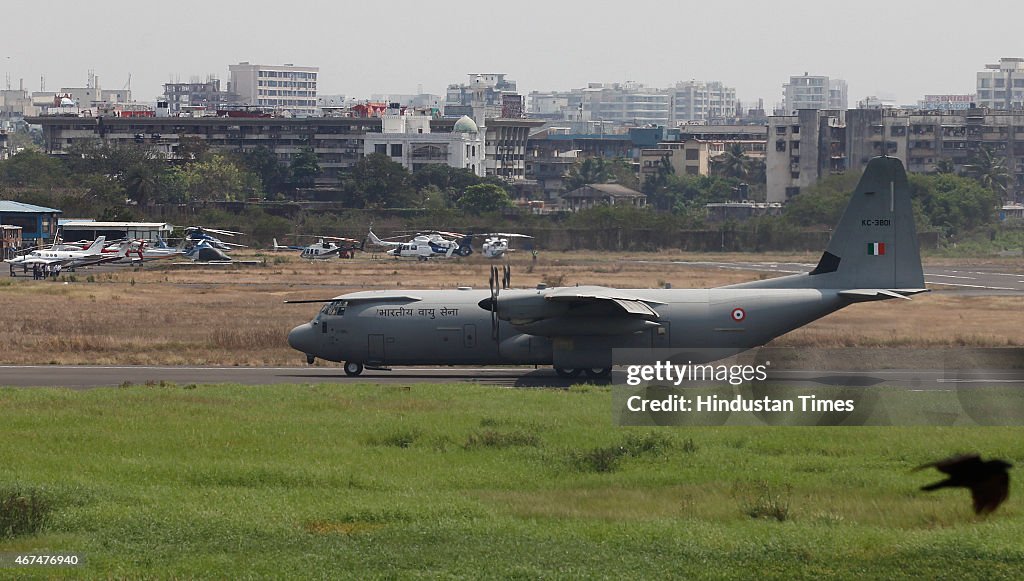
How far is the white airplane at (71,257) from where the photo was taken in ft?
302

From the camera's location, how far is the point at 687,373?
126ft

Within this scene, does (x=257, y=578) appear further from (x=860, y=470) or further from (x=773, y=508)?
(x=860, y=470)

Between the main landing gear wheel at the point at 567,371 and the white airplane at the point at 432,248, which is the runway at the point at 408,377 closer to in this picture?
the main landing gear wheel at the point at 567,371

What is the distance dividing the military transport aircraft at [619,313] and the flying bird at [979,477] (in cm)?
3260

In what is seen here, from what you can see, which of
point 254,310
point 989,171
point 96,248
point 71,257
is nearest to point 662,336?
point 254,310

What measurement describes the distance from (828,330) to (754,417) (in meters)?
21.7

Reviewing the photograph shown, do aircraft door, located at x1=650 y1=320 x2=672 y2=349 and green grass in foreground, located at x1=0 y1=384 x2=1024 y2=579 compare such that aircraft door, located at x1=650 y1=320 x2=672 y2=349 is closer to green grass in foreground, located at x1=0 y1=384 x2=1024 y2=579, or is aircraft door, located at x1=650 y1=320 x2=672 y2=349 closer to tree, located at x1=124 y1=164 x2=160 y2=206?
green grass in foreground, located at x1=0 y1=384 x2=1024 y2=579

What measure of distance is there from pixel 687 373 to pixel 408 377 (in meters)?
9.68

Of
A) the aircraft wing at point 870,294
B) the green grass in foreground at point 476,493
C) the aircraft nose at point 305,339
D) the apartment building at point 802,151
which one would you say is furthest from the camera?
the apartment building at point 802,151

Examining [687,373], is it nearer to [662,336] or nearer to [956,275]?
[662,336]

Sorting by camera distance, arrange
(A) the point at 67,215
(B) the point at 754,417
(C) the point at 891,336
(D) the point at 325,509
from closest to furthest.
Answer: (D) the point at 325,509, (B) the point at 754,417, (C) the point at 891,336, (A) the point at 67,215

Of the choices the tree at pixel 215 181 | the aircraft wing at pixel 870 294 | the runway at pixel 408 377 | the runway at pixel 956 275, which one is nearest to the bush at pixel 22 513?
the runway at pixel 408 377

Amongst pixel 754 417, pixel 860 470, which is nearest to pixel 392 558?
pixel 860 470

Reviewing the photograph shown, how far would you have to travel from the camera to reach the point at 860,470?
2333 cm
